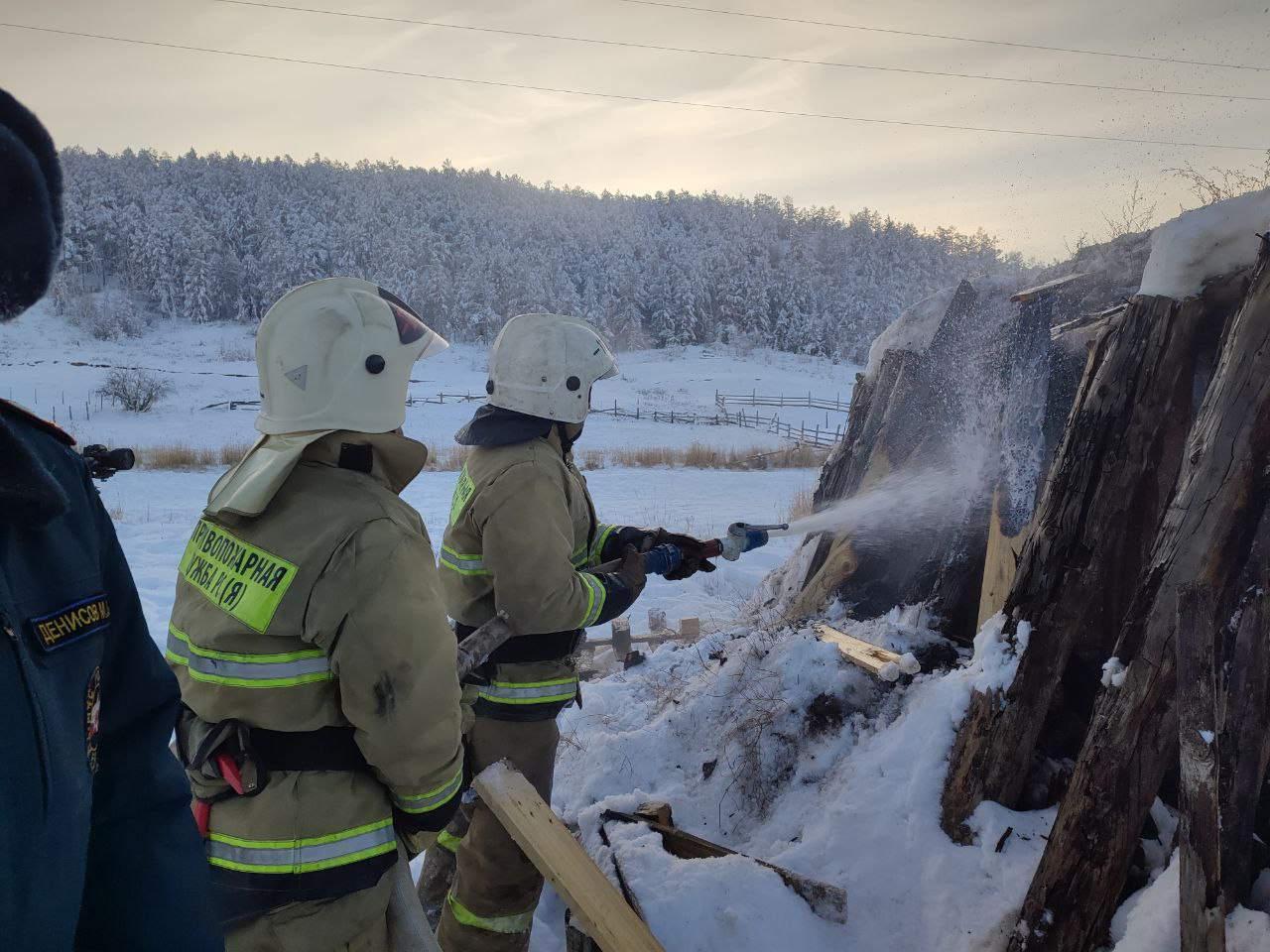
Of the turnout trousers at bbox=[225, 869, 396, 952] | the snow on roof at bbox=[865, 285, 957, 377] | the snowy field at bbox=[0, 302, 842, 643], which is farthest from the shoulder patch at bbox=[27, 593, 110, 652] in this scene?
the snowy field at bbox=[0, 302, 842, 643]

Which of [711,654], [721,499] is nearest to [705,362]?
[721,499]

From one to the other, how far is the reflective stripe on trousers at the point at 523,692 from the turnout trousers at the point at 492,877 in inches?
4.2

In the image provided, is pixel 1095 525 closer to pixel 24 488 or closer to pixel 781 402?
pixel 24 488

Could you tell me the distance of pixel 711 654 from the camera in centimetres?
555

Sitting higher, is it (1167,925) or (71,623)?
(71,623)

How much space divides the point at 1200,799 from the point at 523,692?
227 centimetres

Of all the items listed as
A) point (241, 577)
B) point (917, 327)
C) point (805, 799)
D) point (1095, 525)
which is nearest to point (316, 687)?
point (241, 577)

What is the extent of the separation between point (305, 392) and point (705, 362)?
54.9 metres

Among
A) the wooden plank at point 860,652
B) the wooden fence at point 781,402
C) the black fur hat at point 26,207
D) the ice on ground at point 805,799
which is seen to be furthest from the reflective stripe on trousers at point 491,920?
the wooden fence at point 781,402

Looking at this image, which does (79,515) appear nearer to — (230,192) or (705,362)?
(705,362)

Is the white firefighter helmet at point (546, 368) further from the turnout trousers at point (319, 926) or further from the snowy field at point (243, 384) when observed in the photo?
the snowy field at point (243, 384)

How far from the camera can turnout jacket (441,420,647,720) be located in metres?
2.83

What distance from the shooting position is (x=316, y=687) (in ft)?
6.04

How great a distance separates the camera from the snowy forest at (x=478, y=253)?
6000 cm
